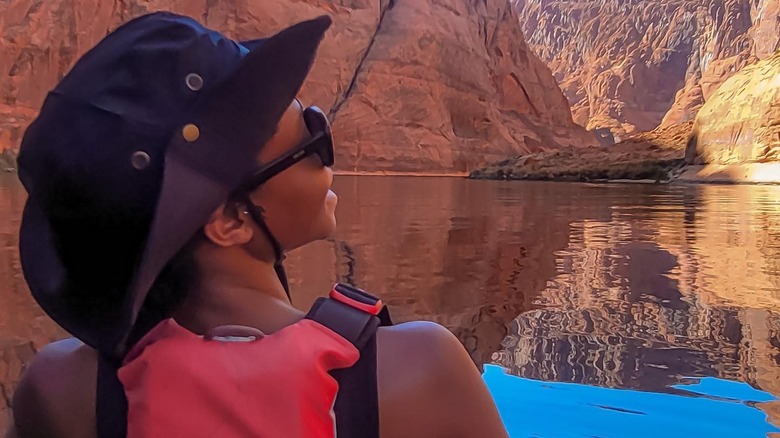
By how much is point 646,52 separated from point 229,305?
88.2m

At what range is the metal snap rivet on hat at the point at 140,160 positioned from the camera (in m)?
0.80

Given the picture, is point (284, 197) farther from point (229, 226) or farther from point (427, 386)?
point (427, 386)

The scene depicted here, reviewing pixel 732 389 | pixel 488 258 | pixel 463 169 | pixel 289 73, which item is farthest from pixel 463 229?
pixel 463 169

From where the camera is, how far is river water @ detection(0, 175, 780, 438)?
6.86 ft

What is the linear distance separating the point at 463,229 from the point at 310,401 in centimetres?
589

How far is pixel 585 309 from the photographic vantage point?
3.40 metres

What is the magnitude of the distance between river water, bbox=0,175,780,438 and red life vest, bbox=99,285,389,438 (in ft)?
3.99

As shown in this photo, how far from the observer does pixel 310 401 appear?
0.77 metres

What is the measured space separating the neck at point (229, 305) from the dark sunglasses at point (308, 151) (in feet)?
0.31

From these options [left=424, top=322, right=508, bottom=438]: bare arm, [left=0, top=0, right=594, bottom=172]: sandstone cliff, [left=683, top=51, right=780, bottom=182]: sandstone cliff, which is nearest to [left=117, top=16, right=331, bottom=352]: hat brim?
[left=424, top=322, right=508, bottom=438]: bare arm

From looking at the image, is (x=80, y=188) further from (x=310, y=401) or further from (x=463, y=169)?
(x=463, y=169)

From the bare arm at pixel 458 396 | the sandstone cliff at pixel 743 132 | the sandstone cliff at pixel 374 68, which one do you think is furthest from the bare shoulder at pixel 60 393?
the sandstone cliff at pixel 374 68

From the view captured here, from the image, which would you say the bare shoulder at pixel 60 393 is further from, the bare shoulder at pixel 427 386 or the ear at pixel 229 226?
the bare shoulder at pixel 427 386

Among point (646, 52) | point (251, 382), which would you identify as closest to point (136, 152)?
point (251, 382)
